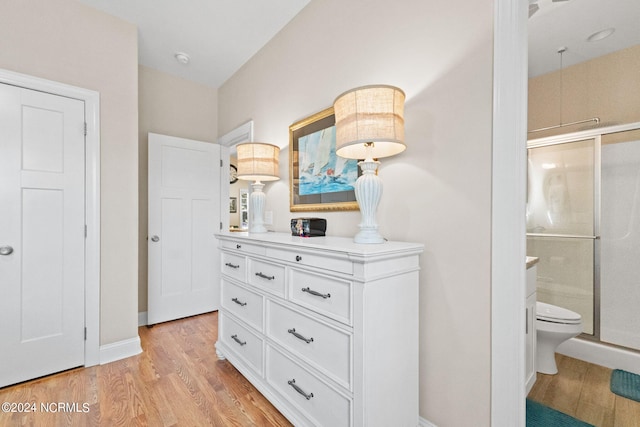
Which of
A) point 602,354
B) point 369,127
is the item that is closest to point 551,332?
point 602,354

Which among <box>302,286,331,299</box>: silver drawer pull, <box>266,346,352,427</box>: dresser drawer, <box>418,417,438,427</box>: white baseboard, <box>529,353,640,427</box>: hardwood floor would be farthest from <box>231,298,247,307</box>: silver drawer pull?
<box>529,353,640,427</box>: hardwood floor

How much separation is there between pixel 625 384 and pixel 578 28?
2.60m

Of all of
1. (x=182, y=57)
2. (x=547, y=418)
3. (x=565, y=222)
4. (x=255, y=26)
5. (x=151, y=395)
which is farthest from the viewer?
(x=182, y=57)

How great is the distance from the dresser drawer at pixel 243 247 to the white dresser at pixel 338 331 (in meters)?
0.01

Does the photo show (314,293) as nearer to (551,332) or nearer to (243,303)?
(243,303)

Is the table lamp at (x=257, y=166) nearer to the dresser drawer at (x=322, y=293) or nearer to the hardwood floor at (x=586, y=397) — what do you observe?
the dresser drawer at (x=322, y=293)

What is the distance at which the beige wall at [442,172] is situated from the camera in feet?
4.02

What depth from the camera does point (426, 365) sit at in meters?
1.41

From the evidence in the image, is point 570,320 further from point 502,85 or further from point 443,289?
point 502,85

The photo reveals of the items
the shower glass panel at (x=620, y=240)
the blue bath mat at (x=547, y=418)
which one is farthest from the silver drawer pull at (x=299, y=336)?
the shower glass panel at (x=620, y=240)

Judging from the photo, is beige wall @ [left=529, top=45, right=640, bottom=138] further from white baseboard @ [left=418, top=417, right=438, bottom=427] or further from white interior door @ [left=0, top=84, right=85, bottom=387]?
white interior door @ [left=0, top=84, right=85, bottom=387]

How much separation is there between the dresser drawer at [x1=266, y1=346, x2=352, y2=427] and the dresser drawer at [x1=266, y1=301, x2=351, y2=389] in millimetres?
78

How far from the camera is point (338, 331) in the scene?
123cm

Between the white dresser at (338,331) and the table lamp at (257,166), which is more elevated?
the table lamp at (257,166)
